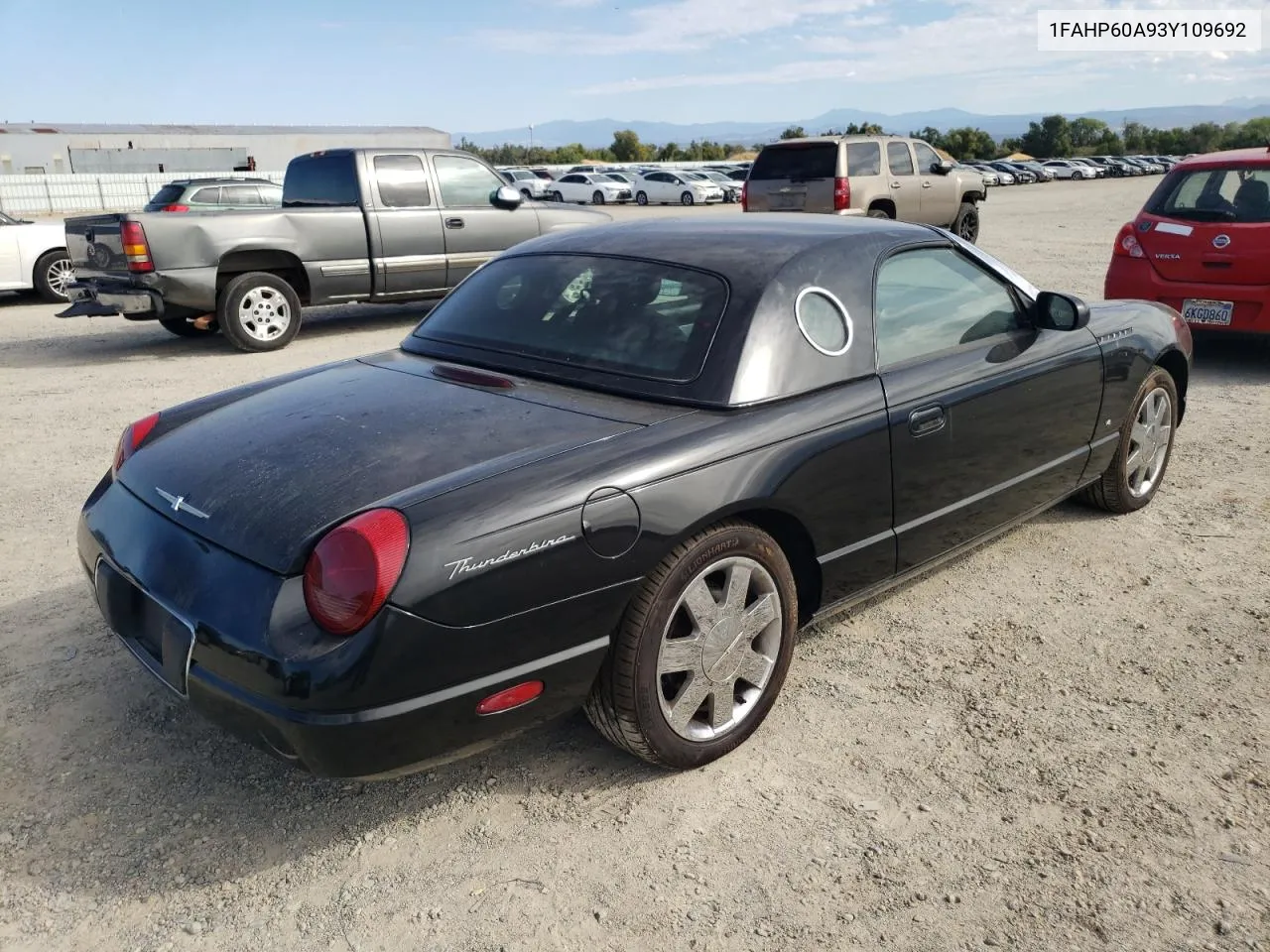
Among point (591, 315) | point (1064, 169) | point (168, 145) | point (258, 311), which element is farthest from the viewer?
point (168, 145)

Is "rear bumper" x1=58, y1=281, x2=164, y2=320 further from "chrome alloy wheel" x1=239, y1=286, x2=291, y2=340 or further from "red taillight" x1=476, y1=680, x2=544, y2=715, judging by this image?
"red taillight" x1=476, y1=680, x2=544, y2=715

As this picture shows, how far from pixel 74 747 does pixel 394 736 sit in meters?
1.39

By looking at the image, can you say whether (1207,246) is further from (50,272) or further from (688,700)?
(50,272)

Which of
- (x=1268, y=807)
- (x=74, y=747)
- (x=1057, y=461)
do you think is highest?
(x=1057, y=461)

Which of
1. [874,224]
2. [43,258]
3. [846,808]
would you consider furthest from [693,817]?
[43,258]

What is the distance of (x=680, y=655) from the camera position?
9.29 ft

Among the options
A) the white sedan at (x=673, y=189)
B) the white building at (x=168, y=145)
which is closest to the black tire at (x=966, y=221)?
the white sedan at (x=673, y=189)

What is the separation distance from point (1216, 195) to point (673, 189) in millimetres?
31576

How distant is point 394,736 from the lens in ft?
7.77

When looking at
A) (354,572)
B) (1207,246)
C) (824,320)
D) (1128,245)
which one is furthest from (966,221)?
(354,572)

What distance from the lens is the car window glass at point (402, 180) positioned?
10.1 metres

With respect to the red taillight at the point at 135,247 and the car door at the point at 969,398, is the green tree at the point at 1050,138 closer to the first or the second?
the red taillight at the point at 135,247

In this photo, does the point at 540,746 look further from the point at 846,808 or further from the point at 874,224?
the point at 874,224

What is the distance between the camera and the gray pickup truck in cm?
885
